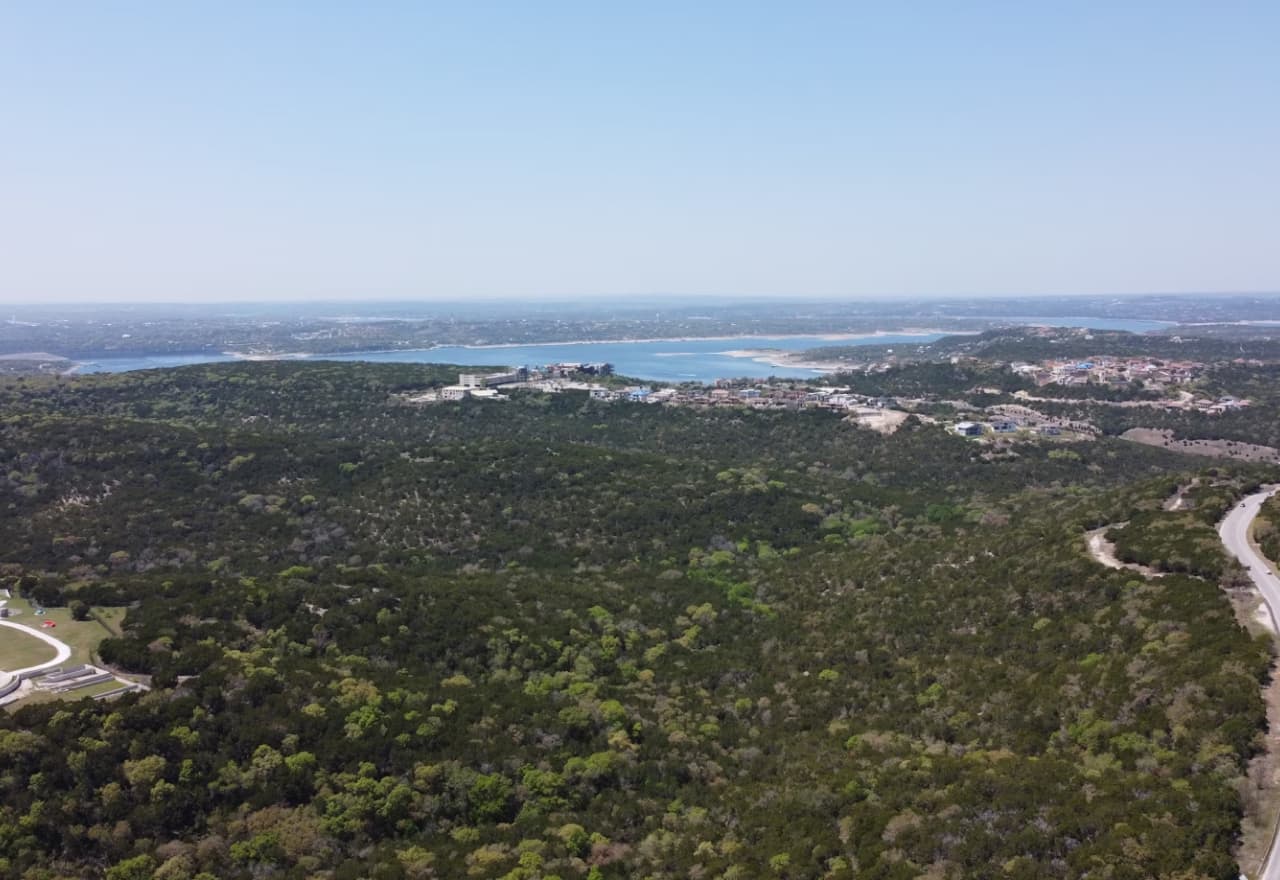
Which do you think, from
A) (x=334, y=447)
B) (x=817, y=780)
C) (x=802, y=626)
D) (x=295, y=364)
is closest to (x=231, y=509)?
(x=334, y=447)

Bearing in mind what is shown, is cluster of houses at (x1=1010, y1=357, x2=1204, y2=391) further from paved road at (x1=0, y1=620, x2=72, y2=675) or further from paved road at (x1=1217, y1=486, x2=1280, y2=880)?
paved road at (x1=0, y1=620, x2=72, y2=675)

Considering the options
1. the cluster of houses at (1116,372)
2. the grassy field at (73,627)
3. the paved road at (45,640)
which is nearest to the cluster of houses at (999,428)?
the cluster of houses at (1116,372)

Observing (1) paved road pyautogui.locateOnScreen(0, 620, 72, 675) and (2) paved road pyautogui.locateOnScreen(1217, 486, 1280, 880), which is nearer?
(2) paved road pyautogui.locateOnScreen(1217, 486, 1280, 880)

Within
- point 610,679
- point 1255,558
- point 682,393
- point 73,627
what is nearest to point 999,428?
point 682,393

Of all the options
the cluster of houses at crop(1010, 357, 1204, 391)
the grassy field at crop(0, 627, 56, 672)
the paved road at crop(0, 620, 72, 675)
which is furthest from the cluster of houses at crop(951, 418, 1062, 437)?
the grassy field at crop(0, 627, 56, 672)

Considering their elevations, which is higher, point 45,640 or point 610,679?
point 45,640

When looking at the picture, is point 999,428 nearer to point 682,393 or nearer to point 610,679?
point 682,393
